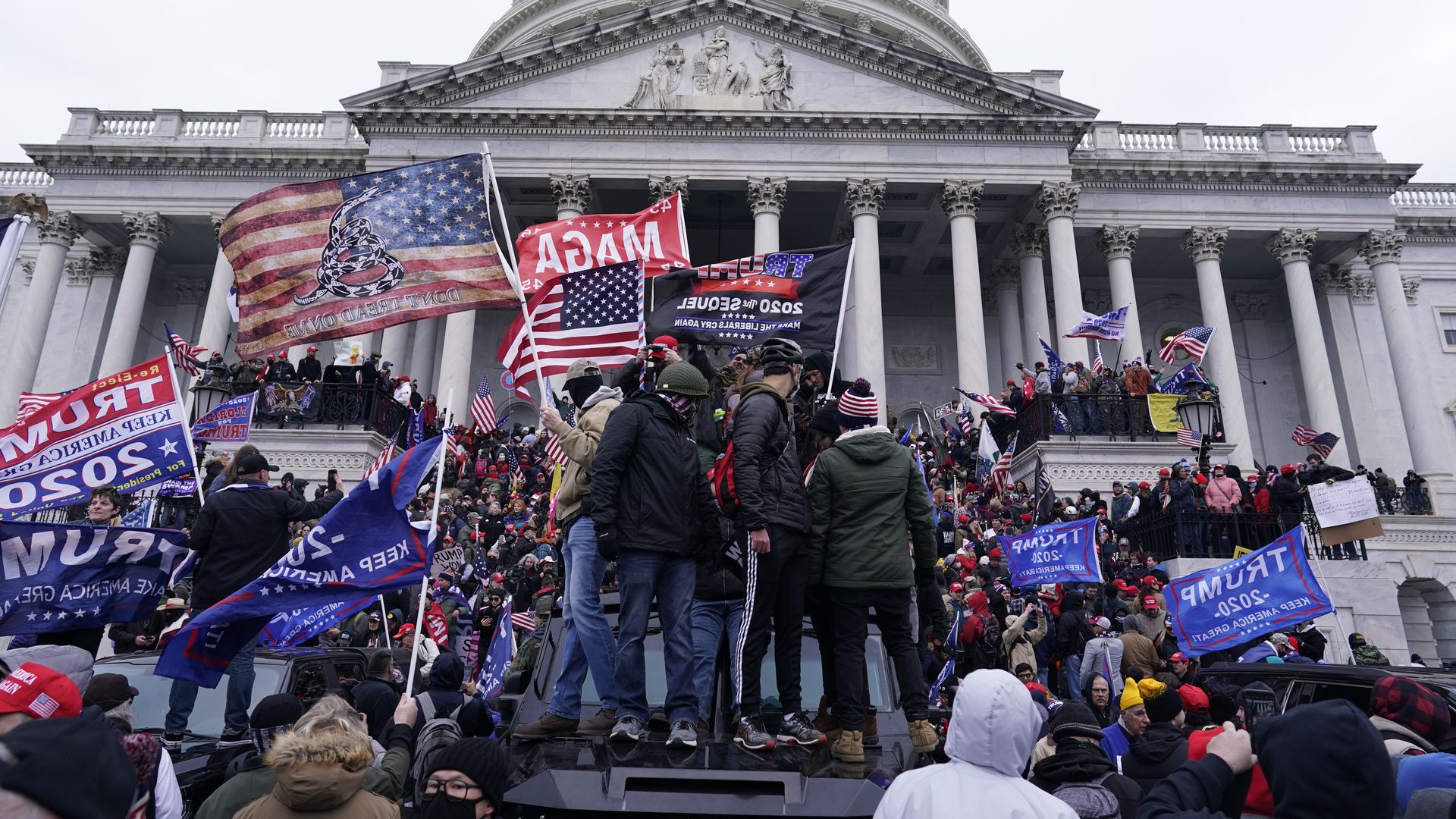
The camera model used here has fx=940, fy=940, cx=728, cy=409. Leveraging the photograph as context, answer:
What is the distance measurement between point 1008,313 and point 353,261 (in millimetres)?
28583

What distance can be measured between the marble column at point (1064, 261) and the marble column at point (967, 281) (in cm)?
216

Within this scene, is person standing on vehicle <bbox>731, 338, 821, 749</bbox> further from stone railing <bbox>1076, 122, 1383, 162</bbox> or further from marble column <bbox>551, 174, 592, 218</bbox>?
stone railing <bbox>1076, 122, 1383, 162</bbox>


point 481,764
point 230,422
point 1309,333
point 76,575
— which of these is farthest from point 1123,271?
point 481,764

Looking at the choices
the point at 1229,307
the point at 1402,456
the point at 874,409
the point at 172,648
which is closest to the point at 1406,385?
the point at 1402,456

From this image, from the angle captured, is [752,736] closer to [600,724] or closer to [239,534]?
[600,724]

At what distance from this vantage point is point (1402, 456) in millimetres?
31344

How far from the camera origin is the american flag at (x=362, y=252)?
8.80 metres

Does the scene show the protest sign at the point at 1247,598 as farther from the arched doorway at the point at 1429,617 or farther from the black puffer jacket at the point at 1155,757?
the arched doorway at the point at 1429,617

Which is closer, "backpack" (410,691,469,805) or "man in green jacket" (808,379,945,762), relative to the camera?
"backpack" (410,691,469,805)

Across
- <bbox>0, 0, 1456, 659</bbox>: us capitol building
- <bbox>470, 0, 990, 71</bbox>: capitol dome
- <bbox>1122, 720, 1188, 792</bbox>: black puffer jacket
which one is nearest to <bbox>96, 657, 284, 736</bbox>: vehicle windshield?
<bbox>1122, 720, 1188, 792</bbox>: black puffer jacket

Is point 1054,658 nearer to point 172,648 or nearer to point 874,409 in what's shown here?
point 874,409

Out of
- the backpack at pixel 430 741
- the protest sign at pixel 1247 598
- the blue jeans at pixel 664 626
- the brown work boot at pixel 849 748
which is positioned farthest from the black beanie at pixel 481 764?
the protest sign at pixel 1247 598

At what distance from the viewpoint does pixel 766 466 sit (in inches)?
217

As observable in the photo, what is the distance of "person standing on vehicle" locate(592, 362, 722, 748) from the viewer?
5.12 m
